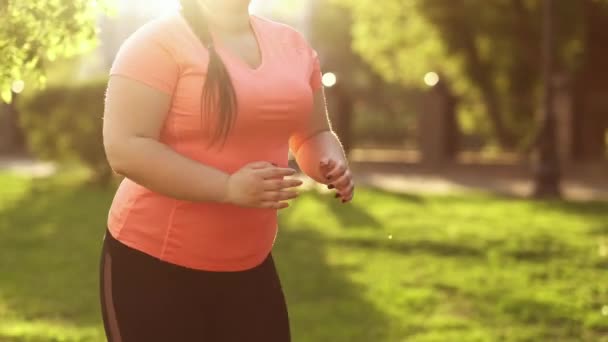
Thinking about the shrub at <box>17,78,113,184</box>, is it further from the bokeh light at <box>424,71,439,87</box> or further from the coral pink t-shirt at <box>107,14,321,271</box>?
the coral pink t-shirt at <box>107,14,321,271</box>

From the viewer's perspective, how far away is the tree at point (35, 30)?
15.4 feet

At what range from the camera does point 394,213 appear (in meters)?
17.1

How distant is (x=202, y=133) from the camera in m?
2.86

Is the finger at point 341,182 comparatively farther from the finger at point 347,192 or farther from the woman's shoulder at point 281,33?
the woman's shoulder at point 281,33

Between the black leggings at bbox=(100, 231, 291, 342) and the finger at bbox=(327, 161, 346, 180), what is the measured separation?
1.25ft

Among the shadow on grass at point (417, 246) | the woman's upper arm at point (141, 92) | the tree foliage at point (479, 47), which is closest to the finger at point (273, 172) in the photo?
the woman's upper arm at point (141, 92)

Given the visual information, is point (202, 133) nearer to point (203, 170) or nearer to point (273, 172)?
point (203, 170)

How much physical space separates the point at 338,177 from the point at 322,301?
21.1ft

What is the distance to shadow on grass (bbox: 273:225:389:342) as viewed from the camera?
8070 mm

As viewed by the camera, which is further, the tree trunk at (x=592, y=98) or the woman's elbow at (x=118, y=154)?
the tree trunk at (x=592, y=98)

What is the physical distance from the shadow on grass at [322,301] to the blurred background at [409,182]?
3 cm

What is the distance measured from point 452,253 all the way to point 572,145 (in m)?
18.5

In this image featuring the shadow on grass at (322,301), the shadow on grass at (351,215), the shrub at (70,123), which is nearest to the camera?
the shadow on grass at (322,301)

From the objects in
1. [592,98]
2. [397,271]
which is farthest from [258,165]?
[592,98]
